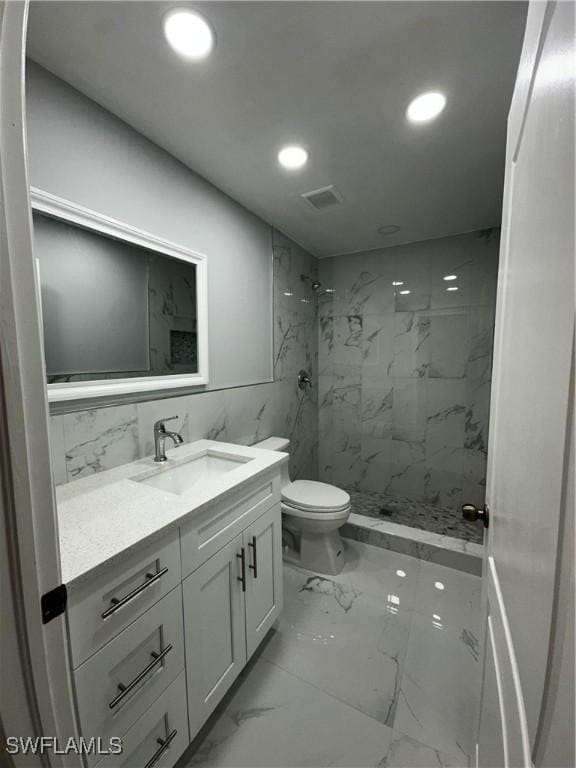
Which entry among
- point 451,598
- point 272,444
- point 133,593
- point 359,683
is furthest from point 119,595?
point 451,598

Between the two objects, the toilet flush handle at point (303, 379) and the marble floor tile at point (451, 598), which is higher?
the toilet flush handle at point (303, 379)

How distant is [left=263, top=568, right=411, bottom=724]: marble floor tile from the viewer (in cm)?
125

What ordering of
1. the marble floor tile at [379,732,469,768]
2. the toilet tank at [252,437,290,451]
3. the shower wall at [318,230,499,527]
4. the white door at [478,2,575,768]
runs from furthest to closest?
the shower wall at [318,230,499,527] → the toilet tank at [252,437,290,451] → the marble floor tile at [379,732,469,768] → the white door at [478,2,575,768]

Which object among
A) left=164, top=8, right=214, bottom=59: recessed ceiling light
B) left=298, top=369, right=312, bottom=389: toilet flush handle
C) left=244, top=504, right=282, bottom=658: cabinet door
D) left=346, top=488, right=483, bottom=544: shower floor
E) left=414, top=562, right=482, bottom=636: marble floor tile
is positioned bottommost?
left=414, top=562, right=482, bottom=636: marble floor tile

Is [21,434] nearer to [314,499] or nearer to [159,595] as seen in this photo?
[159,595]

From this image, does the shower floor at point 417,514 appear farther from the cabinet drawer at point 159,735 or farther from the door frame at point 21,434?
the door frame at point 21,434

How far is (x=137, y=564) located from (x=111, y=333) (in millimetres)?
929

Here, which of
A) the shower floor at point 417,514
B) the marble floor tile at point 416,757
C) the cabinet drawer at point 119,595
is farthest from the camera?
the shower floor at point 417,514

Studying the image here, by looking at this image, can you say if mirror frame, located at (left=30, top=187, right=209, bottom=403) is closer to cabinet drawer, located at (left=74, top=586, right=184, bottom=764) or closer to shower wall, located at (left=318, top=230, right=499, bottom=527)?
cabinet drawer, located at (left=74, top=586, right=184, bottom=764)

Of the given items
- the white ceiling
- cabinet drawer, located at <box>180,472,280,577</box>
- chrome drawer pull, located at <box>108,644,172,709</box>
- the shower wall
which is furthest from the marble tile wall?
the white ceiling

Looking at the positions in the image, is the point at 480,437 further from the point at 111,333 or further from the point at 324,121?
the point at 111,333

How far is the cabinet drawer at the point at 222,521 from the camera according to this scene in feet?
3.10

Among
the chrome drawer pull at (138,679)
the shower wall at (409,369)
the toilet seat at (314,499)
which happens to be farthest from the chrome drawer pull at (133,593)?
the shower wall at (409,369)

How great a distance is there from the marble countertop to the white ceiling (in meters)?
1.45
